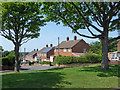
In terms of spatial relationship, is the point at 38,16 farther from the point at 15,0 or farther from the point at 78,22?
the point at 78,22

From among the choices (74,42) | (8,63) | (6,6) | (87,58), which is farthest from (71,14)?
(74,42)

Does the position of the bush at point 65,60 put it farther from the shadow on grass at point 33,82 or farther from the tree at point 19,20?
the shadow on grass at point 33,82

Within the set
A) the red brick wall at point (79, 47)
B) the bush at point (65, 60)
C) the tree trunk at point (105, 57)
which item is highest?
the red brick wall at point (79, 47)

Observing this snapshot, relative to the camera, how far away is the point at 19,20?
16062mm

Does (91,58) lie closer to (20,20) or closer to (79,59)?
(79,59)

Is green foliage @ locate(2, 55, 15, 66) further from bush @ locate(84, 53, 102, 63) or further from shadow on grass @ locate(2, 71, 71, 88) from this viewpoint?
shadow on grass @ locate(2, 71, 71, 88)

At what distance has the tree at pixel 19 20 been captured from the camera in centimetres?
1467

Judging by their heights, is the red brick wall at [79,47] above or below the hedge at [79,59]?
above

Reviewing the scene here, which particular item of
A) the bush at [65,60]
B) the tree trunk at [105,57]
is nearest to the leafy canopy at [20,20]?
the tree trunk at [105,57]

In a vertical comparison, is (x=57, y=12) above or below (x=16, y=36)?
above

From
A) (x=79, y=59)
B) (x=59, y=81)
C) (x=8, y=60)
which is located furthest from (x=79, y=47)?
(x=59, y=81)

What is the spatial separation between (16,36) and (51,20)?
5.89m

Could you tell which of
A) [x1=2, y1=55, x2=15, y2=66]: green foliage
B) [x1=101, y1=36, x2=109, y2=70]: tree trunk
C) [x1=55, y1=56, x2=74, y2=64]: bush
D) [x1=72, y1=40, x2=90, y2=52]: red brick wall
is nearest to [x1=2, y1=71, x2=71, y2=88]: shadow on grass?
[x1=101, y1=36, x2=109, y2=70]: tree trunk

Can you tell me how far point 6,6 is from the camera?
571 inches
